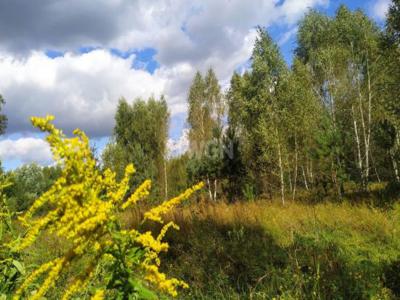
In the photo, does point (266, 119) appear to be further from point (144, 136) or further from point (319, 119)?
point (144, 136)

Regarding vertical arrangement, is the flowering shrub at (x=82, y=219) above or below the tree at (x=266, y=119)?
below

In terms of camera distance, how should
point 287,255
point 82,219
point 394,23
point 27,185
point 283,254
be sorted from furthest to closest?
point 27,185 → point 394,23 → point 287,255 → point 283,254 → point 82,219

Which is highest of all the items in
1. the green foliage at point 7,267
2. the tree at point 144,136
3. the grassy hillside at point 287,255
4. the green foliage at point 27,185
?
the tree at point 144,136

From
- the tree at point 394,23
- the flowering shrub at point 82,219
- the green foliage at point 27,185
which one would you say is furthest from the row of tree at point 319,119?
the flowering shrub at point 82,219

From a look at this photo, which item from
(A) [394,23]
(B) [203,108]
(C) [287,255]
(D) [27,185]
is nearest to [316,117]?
(A) [394,23]

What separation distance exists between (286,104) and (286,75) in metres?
2.24

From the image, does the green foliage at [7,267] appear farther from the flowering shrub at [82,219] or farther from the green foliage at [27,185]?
the flowering shrub at [82,219]

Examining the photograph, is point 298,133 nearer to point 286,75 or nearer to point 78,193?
point 286,75

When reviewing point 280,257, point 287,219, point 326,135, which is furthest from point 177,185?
point 280,257

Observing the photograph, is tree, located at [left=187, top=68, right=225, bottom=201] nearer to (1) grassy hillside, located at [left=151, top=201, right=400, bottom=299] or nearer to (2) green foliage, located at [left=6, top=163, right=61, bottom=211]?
(2) green foliage, located at [left=6, top=163, right=61, bottom=211]

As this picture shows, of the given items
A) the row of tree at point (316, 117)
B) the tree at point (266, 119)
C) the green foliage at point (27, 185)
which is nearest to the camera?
the green foliage at point (27, 185)

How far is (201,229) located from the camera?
30.8 feet

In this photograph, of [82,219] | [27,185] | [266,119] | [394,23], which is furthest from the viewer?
[27,185]

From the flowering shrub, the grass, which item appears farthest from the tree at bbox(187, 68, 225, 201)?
the flowering shrub
